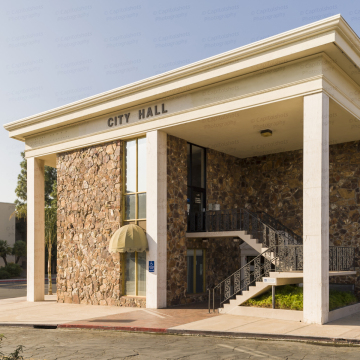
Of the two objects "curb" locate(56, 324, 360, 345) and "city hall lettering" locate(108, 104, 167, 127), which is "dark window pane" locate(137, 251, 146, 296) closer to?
"curb" locate(56, 324, 360, 345)

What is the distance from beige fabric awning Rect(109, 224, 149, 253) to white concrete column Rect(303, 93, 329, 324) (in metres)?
6.99

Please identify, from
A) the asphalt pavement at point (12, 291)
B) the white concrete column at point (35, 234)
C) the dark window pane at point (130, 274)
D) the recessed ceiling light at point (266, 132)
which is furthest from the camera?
the asphalt pavement at point (12, 291)

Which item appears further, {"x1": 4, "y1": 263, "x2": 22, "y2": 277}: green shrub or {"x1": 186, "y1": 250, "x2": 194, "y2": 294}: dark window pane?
{"x1": 4, "y1": 263, "x2": 22, "y2": 277}: green shrub

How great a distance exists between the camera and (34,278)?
2341cm

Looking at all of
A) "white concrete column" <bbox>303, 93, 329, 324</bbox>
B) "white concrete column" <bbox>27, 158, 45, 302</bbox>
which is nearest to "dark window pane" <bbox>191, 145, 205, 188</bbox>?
"white concrete column" <bbox>303, 93, 329, 324</bbox>

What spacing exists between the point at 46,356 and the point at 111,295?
977 centimetres

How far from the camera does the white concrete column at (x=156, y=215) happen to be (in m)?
18.5

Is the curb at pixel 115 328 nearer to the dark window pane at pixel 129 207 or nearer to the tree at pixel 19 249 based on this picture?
the dark window pane at pixel 129 207

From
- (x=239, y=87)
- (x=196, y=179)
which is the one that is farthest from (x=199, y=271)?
(x=239, y=87)

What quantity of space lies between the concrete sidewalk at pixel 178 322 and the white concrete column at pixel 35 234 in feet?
10.0

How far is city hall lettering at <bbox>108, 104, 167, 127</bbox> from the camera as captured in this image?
18.9 metres

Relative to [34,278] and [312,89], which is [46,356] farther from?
[34,278]

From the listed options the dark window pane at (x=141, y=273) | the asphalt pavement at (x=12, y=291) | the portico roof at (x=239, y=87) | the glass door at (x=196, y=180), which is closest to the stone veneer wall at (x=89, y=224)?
the dark window pane at (x=141, y=273)

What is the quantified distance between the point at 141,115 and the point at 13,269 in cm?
3249
